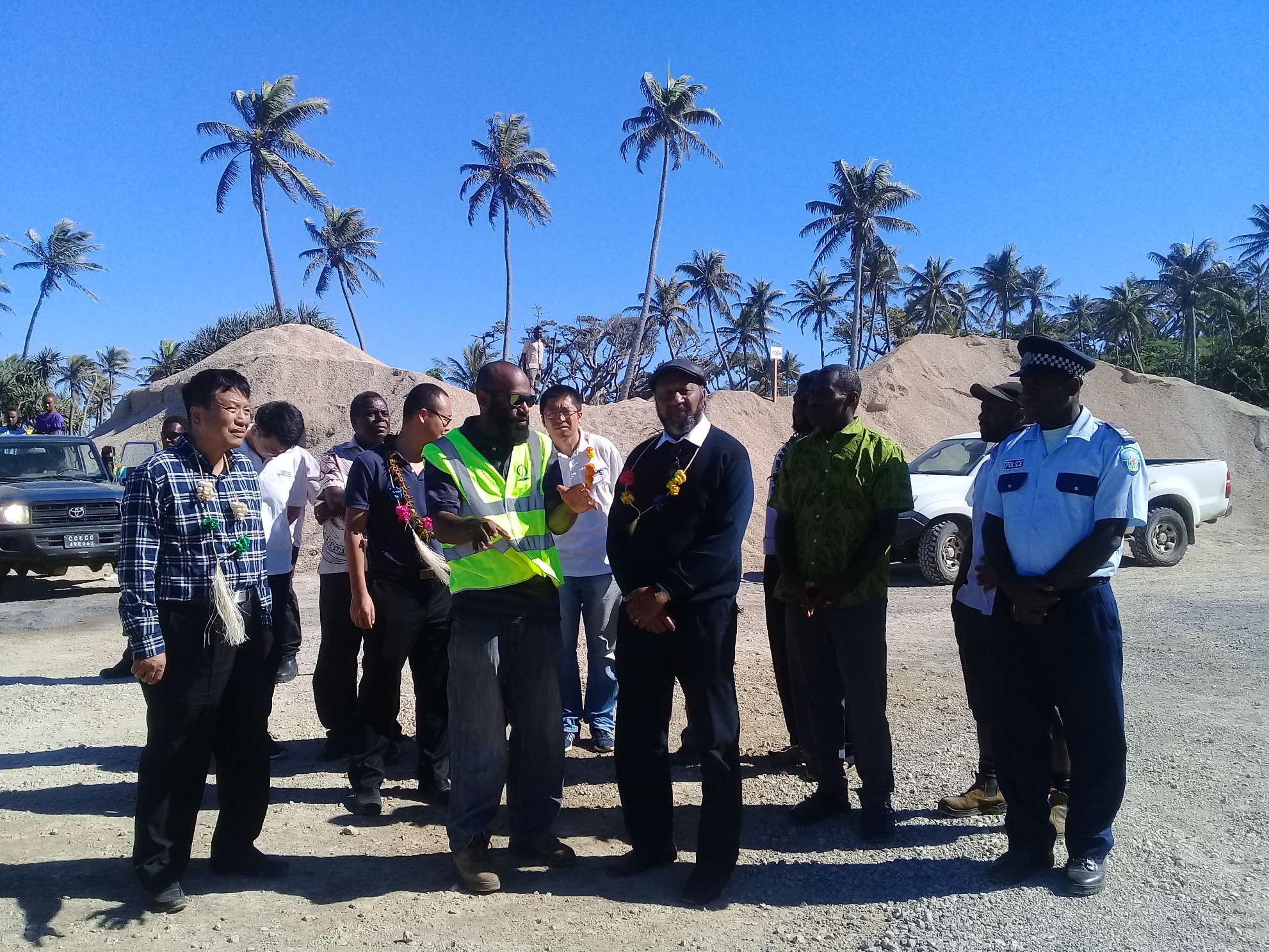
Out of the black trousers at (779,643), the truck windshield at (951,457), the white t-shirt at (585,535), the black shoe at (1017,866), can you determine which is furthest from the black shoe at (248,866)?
the truck windshield at (951,457)

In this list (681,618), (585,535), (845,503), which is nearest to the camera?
(681,618)

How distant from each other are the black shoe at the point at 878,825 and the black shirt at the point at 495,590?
1650 mm

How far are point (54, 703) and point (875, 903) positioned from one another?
231 inches

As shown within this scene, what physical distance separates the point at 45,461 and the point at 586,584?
1065 centimetres

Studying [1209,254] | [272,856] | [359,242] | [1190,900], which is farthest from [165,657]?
[1209,254]

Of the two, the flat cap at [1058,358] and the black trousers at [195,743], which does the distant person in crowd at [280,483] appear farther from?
the flat cap at [1058,358]

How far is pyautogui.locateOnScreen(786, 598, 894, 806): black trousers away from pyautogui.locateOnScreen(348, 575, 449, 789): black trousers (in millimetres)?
1751

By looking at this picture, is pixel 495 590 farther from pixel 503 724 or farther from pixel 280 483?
pixel 280 483

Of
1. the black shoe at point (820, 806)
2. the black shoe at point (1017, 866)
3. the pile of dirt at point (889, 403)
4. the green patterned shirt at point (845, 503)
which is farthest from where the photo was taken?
the pile of dirt at point (889, 403)

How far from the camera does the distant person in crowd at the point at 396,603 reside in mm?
4473

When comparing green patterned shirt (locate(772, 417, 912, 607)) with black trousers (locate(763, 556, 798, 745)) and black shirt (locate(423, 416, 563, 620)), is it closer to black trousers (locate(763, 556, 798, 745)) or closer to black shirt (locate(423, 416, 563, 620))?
black trousers (locate(763, 556, 798, 745))

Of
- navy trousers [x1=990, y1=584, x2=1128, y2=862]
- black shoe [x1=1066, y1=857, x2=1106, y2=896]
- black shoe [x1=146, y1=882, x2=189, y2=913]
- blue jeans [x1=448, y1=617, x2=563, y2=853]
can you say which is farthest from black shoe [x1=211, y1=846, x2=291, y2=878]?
black shoe [x1=1066, y1=857, x2=1106, y2=896]

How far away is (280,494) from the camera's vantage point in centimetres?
511

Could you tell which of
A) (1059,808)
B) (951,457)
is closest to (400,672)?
(1059,808)
